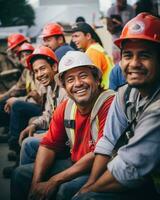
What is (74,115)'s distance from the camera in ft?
12.6

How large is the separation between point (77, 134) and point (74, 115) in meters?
0.18

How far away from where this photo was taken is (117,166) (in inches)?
109

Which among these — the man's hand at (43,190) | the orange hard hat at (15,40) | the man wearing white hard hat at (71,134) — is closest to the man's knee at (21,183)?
the man wearing white hard hat at (71,134)

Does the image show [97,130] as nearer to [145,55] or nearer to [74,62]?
[74,62]

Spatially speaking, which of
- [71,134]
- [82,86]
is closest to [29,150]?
[71,134]

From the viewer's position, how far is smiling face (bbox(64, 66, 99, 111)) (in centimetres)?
374

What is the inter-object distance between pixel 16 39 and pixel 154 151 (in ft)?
21.3

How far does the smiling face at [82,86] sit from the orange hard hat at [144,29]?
2.78 feet

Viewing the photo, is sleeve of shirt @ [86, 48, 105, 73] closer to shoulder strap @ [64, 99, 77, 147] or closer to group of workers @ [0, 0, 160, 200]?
group of workers @ [0, 0, 160, 200]

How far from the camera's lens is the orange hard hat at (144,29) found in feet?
9.45

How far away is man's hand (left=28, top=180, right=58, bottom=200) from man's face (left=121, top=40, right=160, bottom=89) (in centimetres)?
116

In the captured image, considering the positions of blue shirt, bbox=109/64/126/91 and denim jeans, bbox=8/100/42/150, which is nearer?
blue shirt, bbox=109/64/126/91

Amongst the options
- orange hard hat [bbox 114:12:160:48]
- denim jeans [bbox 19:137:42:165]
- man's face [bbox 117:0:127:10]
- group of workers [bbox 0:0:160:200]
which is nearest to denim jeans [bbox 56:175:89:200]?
group of workers [bbox 0:0:160:200]

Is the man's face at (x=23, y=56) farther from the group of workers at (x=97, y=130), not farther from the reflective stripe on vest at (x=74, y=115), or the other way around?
the reflective stripe on vest at (x=74, y=115)
